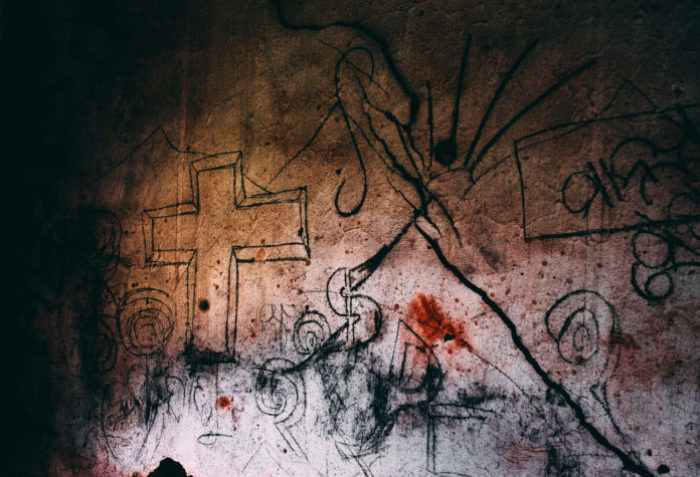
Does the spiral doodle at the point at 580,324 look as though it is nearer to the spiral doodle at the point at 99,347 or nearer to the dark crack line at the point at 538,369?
the dark crack line at the point at 538,369

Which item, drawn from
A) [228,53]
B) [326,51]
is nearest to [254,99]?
[228,53]

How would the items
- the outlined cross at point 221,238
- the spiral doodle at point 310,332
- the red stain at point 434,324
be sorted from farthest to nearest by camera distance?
the outlined cross at point 221,238 < the spiral doodle at point 310,332 < the red stain at point 434,324

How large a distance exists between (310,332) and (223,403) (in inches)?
22.5

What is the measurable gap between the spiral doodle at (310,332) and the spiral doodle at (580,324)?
0.92m

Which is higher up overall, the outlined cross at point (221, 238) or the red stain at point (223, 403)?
the outlined cross at point (221, 238)

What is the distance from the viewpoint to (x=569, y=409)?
1.48m

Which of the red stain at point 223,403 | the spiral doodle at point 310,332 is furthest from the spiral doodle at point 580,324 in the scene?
the red stain at point 223,403

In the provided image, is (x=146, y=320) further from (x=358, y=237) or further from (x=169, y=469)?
(x=358, y=237)

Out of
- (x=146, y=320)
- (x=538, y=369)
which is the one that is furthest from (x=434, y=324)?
(x=146, y=320)

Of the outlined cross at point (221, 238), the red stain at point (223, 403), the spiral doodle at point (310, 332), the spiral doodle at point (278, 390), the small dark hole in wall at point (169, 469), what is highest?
the outlined cross at point (221, 238)

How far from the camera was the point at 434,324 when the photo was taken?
65.1 inches

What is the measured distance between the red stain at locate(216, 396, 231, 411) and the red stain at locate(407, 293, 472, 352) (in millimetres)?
973

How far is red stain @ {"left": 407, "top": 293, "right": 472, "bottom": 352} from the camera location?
1.62 meters

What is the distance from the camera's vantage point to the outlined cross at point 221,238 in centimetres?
189
